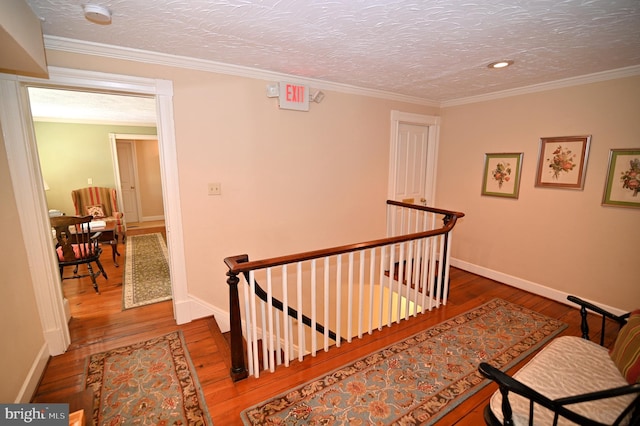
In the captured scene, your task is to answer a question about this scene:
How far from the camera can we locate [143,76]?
90.0 inches

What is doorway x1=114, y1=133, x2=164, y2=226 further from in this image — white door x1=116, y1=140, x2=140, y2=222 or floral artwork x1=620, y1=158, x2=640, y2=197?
floral artwork x1=620, y1=158, x2=640, y2=197

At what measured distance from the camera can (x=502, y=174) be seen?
353cm

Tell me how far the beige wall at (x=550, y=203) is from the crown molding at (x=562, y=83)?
45mm

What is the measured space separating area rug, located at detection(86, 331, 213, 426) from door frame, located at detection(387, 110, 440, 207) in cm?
315

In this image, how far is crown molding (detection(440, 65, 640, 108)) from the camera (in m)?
2.56

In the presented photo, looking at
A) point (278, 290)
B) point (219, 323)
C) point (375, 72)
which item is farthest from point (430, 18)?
point (219, 323)

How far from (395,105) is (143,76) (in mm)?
2927

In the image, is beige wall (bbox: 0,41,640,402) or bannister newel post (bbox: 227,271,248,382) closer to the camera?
bannister newel post (bbox: 227,271,248,382)

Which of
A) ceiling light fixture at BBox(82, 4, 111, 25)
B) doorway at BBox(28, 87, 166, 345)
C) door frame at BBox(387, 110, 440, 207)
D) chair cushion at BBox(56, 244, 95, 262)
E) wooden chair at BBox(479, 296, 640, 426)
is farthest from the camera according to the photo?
doorway at BBox(28, 87, 166, 345)

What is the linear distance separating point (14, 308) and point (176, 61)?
2.14 metres

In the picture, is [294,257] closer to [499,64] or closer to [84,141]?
[499,64]

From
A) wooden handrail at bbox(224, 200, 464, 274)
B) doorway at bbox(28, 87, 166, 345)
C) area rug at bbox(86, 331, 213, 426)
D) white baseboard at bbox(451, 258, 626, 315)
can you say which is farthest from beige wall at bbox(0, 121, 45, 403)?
white baseboard at bbox(451, 258, 626, 315)

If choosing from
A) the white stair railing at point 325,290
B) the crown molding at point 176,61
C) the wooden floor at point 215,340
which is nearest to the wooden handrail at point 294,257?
the white stair railing at point 325,290

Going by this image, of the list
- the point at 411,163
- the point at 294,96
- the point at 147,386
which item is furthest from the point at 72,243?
the point at 411,163
